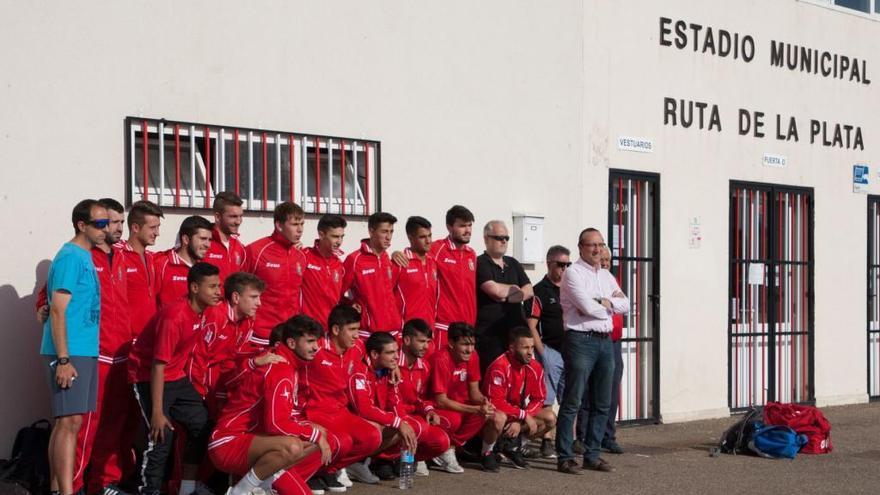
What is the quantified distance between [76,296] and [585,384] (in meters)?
4.04

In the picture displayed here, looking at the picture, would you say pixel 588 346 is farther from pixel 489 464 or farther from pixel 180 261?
pixel 180 261

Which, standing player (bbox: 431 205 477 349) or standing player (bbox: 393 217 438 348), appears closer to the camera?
standing player (bbox: 393 217 438 348)

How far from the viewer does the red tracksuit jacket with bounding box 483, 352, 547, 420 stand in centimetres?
961

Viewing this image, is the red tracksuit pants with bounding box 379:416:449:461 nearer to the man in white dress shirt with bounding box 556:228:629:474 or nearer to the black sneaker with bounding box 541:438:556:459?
the man in white dress shirt with bounding box 556:228:629:474

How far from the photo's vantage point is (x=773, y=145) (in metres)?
14.2

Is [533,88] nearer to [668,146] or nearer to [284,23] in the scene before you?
[668,146]

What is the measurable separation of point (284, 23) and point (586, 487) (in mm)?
4263

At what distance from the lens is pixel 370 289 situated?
30.3 ft

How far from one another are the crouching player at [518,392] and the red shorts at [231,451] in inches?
101

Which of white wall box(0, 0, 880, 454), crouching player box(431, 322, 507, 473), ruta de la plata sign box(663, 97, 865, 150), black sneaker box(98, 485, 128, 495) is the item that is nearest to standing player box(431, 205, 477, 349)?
crouching player box(431, 322, 507, 473)

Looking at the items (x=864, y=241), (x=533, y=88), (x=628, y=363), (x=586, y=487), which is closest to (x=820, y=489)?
(x=586, y=487)

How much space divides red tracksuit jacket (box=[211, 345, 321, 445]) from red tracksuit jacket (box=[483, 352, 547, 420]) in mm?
2209

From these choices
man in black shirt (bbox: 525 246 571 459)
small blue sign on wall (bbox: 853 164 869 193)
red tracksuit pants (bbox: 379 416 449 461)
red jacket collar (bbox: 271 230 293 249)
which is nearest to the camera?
red jacket collar (bbox: 271 230 293 249)

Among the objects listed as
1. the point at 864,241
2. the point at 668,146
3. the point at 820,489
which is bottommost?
the point at 820,489
